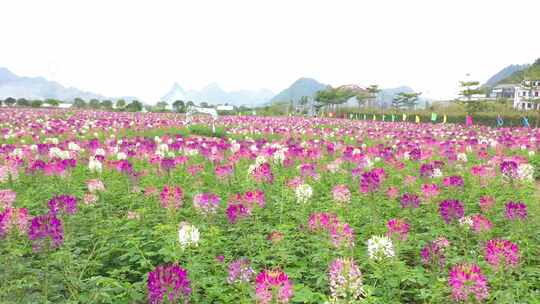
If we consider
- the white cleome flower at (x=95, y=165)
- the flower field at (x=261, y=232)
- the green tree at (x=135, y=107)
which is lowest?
the flower field at (x=261, y=232)

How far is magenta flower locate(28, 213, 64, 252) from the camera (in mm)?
3373

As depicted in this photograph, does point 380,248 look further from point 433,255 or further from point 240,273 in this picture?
point 240,273

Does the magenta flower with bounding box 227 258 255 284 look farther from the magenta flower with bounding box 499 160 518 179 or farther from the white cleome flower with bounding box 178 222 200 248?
the magenta flower with bounding box 499 160 518 179

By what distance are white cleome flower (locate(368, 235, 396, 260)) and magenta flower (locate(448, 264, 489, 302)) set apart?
65cm

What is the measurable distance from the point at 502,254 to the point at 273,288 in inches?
82.0

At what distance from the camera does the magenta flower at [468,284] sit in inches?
118

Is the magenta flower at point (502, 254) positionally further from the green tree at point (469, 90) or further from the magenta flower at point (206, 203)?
the green tree at point (469, 90)

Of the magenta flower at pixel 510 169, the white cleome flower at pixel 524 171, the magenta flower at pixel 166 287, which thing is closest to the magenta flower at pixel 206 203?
the magenta flower at pixel 166 287

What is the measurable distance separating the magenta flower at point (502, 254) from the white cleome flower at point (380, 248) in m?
0.80

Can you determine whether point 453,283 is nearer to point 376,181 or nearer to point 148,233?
point 376,181

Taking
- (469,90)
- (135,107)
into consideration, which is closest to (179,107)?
(135,107)

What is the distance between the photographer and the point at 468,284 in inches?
119

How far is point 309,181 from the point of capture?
773cm

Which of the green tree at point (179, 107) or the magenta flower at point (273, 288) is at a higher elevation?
the green tree at point (179, 107)
